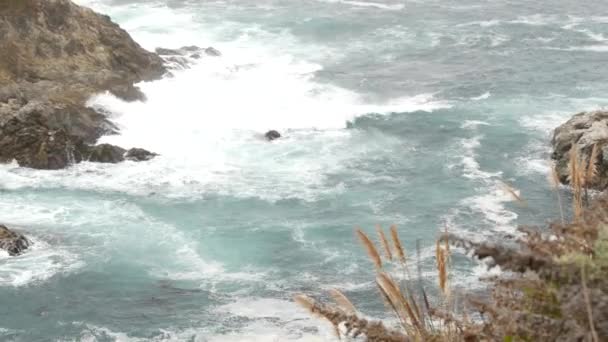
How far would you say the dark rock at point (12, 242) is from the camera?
2744 cm

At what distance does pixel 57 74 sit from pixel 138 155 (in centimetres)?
790

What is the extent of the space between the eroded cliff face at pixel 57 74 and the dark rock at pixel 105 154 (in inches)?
13.7

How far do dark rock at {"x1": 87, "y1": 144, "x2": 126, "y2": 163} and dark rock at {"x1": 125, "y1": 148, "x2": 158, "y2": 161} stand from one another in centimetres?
30

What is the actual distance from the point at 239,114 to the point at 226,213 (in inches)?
452

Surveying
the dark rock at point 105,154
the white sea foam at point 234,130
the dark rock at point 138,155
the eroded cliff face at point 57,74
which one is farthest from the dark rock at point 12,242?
the dark rock at point 138,155

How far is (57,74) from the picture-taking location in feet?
135

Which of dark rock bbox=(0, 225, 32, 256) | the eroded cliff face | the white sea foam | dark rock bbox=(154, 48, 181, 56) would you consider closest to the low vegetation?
dark rock bbox=(0, 225, 32, 256)

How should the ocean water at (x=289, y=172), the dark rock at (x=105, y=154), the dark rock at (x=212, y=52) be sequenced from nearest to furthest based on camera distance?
the ocean water at (x=289, y=172) < the dark rock at (x=105, y=154) < the dark rock at (x=212, y=52)

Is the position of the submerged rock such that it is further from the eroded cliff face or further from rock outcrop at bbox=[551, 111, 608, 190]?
rock outcrop at bbox=[551, 111, 608, 190]

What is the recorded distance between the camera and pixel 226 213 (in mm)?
31547

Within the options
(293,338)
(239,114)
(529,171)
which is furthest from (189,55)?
(293,338)

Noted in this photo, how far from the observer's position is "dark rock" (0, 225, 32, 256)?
27.4m

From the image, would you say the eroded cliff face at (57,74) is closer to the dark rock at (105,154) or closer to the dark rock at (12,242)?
the dark rock at (105,154)

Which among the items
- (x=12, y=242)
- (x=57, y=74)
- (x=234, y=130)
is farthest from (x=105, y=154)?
(x=12, y=242)
